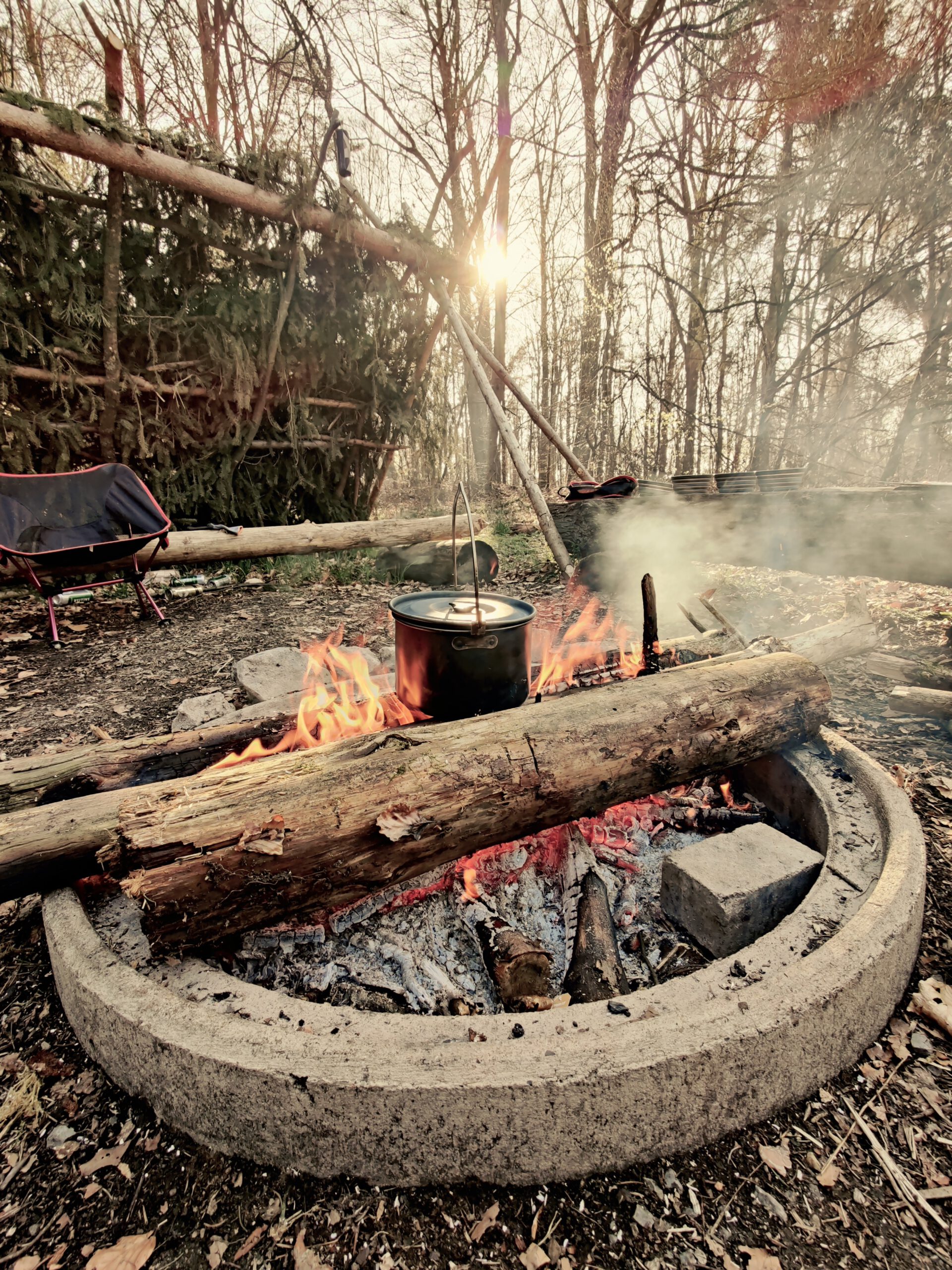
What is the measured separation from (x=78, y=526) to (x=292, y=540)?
2.07m

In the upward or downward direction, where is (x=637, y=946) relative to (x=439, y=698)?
downward

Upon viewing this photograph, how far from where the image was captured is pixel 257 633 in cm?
520

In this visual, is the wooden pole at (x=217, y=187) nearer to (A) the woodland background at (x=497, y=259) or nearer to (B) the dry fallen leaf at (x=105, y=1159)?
(A) the woodland background at (x=497, y=259)

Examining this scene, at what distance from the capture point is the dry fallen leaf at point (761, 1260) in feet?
3.84

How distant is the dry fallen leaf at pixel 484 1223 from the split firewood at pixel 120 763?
1.65m

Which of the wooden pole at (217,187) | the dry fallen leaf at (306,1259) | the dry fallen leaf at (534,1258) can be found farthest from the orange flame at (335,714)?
the wooden pole at (217,187)

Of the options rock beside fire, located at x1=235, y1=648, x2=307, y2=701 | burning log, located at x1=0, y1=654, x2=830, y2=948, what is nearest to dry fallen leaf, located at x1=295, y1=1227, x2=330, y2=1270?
burning log, located at x1=0, y1=654, x2=830, y2=948

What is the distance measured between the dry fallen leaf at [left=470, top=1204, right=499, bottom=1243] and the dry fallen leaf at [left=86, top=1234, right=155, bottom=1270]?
2.17 feet

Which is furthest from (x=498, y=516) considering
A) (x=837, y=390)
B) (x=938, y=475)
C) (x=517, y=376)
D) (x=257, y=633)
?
(x=938, y=475)

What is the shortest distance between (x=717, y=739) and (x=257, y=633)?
4.13 meters

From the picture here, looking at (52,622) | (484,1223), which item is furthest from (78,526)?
(484,1223)

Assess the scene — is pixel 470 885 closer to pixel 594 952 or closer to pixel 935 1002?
pixel 594 952

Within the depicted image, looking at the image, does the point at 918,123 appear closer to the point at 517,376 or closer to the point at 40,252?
the point at 517,376

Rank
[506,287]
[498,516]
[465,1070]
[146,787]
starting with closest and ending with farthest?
[465,1070] < [146,787] < [498,516] < [506,287]
